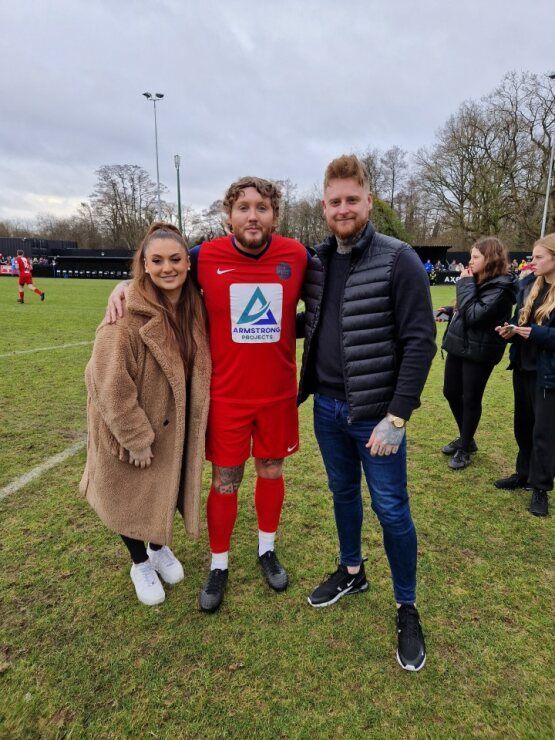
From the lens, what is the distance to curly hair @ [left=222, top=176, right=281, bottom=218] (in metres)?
2.26

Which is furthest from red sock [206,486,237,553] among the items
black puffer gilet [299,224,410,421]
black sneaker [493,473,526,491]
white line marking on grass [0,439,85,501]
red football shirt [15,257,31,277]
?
red football shirt [15,257,31,277]

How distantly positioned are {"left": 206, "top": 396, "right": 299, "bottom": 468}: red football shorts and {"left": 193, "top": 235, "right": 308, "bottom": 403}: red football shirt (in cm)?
6

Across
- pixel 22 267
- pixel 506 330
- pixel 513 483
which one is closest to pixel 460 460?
pixel 513 483

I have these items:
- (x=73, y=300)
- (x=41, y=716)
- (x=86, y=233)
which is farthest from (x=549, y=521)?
(x=86, y=233)

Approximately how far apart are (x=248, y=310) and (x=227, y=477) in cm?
93

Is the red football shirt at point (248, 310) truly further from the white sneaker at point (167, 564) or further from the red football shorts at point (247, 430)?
the white sneaker at point (167, 564)

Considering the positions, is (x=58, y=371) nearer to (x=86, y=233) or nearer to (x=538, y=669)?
(x=538, y=669)

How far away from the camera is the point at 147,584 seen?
2.44m

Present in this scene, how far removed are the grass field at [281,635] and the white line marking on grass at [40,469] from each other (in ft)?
0.26

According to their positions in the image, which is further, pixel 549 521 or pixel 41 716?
pixel 549 521

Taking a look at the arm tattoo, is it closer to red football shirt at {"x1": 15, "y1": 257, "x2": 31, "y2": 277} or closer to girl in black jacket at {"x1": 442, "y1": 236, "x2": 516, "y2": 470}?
girl in black jacket at {"x1": 442, "y1": 236, "x2": 516, "y2": 470}

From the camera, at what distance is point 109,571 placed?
2641 millimetres

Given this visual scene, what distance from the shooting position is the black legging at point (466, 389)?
393cm

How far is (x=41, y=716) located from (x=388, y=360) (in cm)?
207
